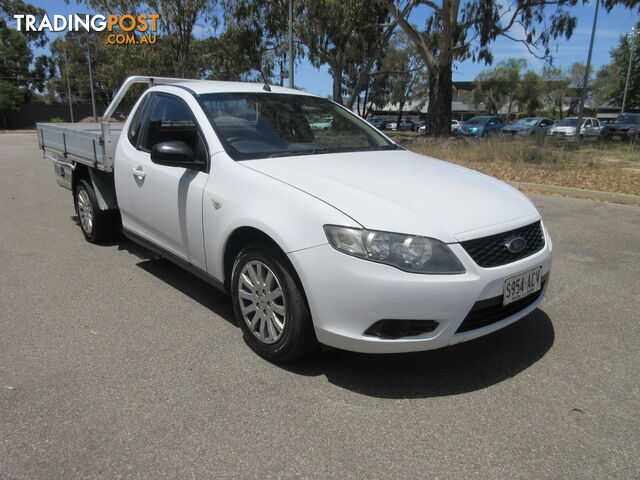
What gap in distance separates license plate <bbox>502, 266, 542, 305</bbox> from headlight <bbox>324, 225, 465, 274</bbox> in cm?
38

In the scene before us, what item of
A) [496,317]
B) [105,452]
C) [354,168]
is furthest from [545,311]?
[105,452]

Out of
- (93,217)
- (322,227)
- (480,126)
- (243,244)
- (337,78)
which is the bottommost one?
(93,217)

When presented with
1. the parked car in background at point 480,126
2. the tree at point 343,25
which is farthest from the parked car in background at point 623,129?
the tree at point 343,25

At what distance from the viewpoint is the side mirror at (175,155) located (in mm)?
3467

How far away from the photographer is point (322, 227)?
8.98 feet

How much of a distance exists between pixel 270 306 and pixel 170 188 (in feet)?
4.51

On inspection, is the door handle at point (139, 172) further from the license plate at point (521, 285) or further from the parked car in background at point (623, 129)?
the parked car in background at point (623, 129)

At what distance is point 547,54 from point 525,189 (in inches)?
638

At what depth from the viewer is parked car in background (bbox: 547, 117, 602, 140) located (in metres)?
26.4

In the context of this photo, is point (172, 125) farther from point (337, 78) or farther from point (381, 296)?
point (337, 78)

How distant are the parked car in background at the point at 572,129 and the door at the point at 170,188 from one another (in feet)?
83.9

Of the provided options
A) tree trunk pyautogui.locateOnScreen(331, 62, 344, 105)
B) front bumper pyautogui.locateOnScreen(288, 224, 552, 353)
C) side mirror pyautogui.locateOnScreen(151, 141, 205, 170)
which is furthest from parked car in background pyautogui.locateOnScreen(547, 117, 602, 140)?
front bumper pyautogui.locateOnScreen(288, 224, 552, 353)

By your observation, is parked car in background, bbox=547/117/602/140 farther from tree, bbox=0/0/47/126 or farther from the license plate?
tree, bbox=0/0/47/126

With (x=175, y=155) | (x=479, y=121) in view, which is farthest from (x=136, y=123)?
(x=479, y=121)
